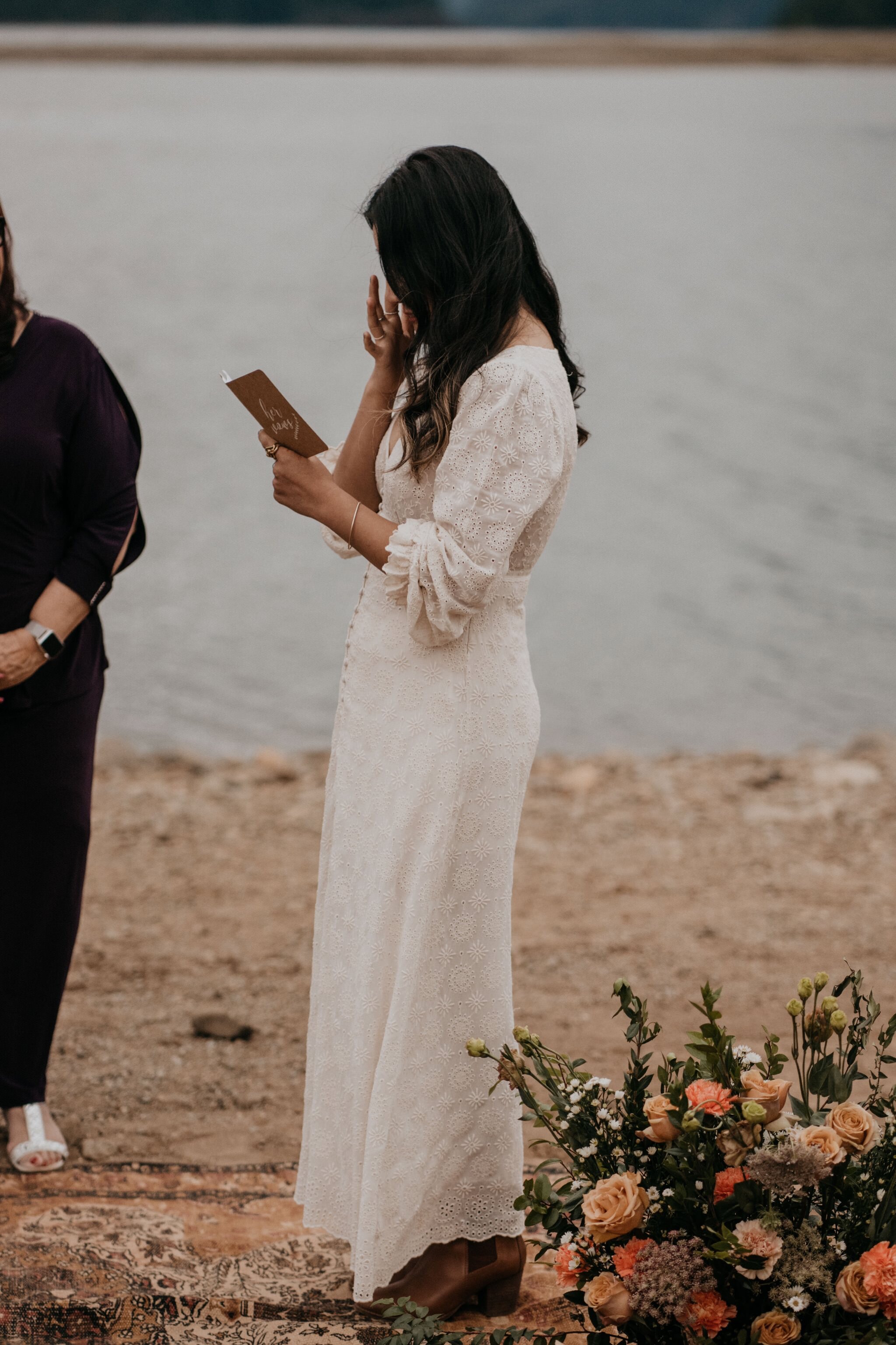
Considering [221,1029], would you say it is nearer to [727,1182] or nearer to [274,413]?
[274,413]

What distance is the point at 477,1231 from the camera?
8.34ft

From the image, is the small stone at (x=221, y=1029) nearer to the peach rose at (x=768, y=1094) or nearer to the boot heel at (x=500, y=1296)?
the boot heel at (x=500, y=1296)

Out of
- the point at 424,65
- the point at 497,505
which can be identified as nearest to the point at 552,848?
the point at 497,505

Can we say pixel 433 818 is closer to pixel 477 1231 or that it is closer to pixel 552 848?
pixel 477 1231

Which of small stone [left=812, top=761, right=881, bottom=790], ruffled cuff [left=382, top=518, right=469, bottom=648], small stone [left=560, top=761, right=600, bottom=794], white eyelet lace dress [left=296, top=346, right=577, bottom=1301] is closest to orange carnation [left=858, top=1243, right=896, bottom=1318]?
white eyelet lace dress [left=296, top=346, right=577, bottom=1301]

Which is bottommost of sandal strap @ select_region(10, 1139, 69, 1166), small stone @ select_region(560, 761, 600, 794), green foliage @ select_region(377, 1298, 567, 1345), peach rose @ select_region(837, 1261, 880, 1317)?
small stone @ select_region(560, 761, 600, 794)

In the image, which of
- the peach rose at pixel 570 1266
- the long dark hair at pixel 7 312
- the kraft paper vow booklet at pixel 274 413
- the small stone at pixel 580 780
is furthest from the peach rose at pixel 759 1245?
the small stone at pixel 580 780

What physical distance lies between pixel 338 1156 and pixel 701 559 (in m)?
10.9

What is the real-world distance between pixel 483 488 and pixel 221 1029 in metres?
2.38

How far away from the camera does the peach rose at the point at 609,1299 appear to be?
1833mm

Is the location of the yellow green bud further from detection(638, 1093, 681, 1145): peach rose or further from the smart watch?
the smart watch

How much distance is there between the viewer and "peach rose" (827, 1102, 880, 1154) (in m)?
1.81

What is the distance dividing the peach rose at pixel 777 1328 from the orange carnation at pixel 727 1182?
0.15 meters

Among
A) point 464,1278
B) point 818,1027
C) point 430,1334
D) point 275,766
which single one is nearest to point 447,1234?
point 464,1278
